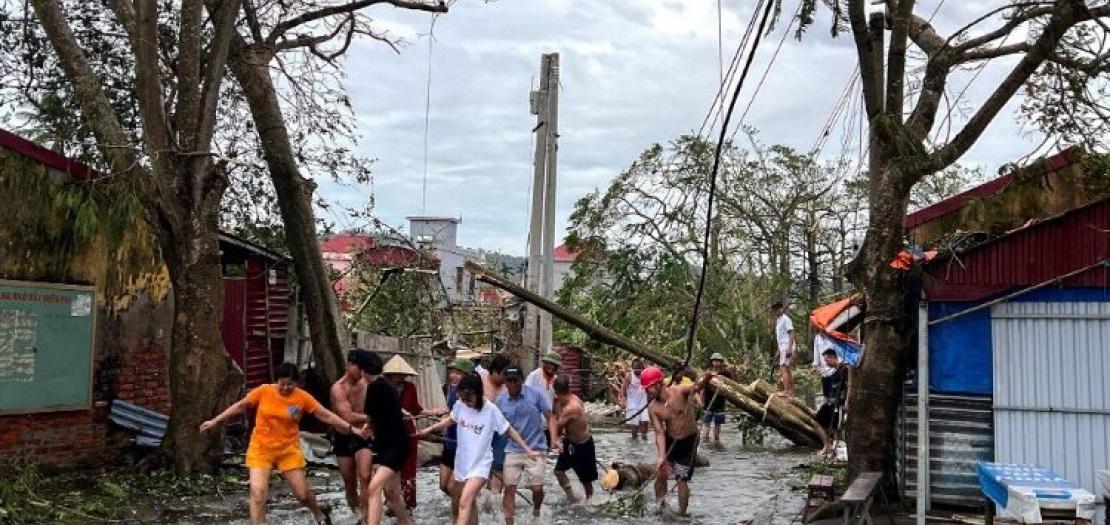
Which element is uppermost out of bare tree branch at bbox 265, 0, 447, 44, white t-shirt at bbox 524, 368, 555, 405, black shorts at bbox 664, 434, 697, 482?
bare tree branch at bbox 265, 0, 447, 44

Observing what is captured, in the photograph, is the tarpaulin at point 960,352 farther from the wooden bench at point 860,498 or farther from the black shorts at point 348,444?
the black shorts at point 348,444

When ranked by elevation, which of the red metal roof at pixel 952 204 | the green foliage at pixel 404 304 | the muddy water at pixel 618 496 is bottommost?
the muddy water at pixel 618 496

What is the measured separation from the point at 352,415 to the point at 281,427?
2.08 ft

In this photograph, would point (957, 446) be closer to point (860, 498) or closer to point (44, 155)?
point (860, 498)

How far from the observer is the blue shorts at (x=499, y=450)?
9.63 m

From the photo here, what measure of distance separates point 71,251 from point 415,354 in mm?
6635

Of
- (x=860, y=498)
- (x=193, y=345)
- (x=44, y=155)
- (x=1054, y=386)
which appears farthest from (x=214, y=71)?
(x=1054, y=386)

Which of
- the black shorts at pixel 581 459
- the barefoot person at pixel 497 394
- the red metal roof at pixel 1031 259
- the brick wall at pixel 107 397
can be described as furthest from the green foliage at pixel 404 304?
the red metal roof at pixel 1031 259

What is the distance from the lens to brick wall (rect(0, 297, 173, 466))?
1205 centimetres

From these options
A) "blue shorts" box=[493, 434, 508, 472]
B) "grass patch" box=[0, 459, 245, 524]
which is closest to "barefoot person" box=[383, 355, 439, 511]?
"blue shorts" box=[493, 434, 508, 472]

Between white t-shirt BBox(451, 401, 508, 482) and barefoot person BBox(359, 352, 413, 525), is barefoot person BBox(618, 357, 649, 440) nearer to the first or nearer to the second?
barefoot person BBox(359, 352, 413, 525)

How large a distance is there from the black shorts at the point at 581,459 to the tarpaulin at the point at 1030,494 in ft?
13.3

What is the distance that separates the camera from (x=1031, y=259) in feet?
32.2

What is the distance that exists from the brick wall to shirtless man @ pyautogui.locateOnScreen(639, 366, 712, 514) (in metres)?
6.75
